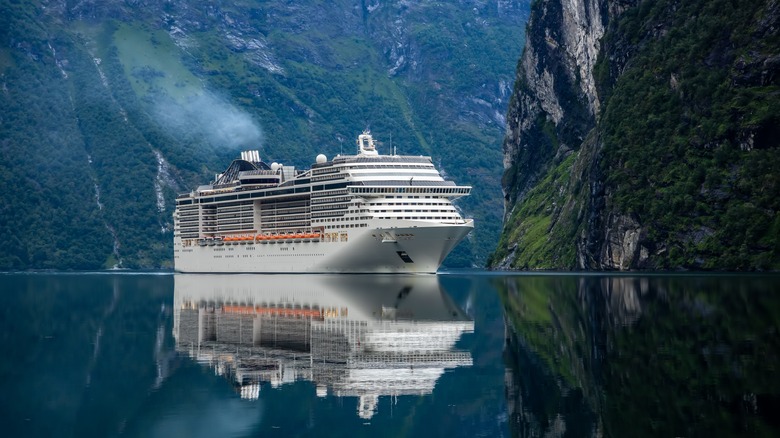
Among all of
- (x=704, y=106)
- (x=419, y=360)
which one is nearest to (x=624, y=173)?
(x=704, y=106)

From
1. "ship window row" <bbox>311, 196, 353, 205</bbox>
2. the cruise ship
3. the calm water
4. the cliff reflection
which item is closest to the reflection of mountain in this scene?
the calm water

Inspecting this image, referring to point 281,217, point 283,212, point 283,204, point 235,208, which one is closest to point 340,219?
point 283,212

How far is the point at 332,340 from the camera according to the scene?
54.5m

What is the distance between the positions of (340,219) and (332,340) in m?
89.6

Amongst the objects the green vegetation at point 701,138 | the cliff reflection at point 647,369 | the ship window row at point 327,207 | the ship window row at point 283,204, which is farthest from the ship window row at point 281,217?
the cliff reflection at point 647,369

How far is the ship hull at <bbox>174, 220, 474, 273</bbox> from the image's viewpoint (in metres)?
134

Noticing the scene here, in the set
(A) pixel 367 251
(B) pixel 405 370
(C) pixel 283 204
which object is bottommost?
(B) pixel 405 370

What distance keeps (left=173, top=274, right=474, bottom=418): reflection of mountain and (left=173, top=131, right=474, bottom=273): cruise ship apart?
148 feet

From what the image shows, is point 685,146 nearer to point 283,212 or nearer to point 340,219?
point 340,219

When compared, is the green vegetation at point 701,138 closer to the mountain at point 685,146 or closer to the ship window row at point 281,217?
the mountain at point 685,146

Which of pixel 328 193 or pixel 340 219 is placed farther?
pixel 328 193

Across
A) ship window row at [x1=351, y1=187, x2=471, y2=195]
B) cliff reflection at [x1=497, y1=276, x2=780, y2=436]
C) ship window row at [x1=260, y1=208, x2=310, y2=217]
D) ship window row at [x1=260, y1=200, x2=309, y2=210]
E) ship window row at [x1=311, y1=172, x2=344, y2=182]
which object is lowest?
cliff reflection at [x1=497, y1=276, x2=780, y2=436]

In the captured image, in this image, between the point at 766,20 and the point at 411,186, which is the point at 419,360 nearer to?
the point at 411,186

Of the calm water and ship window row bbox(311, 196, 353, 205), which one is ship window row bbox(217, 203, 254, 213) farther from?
the calm water
